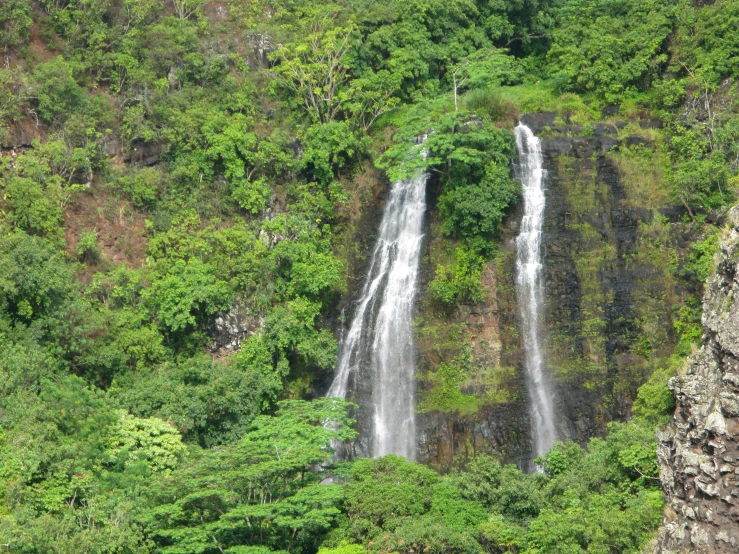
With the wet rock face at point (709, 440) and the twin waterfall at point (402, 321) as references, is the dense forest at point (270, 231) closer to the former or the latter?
the twin waterfall at point (402, 321)

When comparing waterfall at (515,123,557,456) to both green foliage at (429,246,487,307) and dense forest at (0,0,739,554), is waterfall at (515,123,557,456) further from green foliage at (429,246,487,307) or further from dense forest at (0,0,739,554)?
green foliage at (429,246,487,307)

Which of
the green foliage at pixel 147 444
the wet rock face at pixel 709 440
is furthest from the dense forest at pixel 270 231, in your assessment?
the wet rock face at pixel 709 440

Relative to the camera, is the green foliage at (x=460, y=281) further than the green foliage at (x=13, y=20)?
No

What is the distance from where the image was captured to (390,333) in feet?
107

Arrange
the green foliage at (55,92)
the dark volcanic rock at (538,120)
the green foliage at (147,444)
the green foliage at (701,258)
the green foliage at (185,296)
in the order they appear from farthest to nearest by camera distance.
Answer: the dark volcanic rock at (538,120), the green foliage at (55,92), the green foliage at (185,296), the green foliage at (701,258), the green foliage at (147,444)

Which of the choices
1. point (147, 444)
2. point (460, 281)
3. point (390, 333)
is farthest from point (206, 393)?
point (460, 281)

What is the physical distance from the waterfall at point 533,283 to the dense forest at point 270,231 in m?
0.76

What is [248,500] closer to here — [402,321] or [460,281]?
[402,321]

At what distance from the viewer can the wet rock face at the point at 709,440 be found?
1829 cm

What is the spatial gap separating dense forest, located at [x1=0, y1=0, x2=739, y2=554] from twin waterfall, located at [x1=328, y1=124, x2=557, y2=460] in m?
0.78

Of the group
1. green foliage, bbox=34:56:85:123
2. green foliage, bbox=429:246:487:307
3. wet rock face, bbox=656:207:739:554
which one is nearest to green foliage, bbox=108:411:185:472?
green foliage, bbox=429:246:487:307

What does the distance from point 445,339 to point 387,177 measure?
642 centimetres

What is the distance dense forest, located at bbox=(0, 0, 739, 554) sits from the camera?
24000 millimetres

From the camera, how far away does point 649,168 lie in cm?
3344
